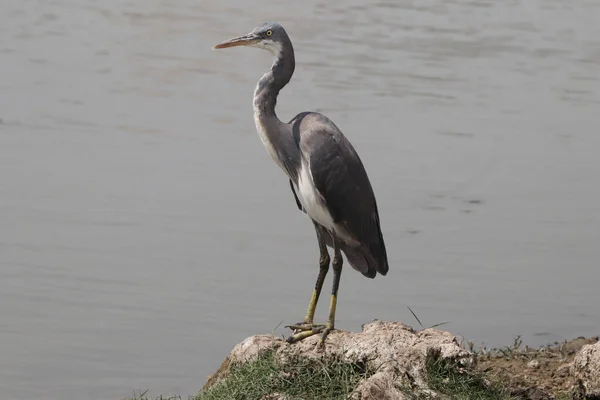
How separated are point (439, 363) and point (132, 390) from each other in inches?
101

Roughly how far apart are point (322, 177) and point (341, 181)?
113mm

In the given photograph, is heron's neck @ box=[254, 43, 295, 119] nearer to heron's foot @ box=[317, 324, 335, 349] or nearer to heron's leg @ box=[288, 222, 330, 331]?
heron's leg @ box=[288, 222, 330, 331]

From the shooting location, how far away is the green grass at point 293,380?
6254 millimetres

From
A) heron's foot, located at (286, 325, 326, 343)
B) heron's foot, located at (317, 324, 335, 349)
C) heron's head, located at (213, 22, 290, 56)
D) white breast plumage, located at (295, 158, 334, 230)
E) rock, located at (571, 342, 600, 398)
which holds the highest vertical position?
heron's head, located at (213, 22, 290, 56)

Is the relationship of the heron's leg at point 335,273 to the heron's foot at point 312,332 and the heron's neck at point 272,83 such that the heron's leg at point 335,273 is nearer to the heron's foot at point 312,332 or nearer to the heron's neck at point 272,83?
the heron's foot at point 312,332

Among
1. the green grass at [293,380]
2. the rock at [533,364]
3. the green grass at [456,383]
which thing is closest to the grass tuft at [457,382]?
the green grass at [456,383]

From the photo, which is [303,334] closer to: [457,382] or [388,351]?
[388,351]

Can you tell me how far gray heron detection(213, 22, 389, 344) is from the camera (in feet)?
22.8

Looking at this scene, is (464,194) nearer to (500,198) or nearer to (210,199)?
(500,198)

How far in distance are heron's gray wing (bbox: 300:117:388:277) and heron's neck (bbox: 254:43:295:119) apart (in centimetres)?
→ 30

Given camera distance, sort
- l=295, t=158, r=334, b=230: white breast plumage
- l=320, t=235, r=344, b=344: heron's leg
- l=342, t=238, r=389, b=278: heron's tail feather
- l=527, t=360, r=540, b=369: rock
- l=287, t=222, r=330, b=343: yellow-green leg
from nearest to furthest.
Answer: l=287, t=222, r=330, b=343: yellow-green leg
l=320, t=235, r=344, b=344: heron's leg
l=295, t=158, r=334, b=230: white breast plumage
l=342, t=238, r=389, b=278: heron's tail feather
l=527, t=360, r=540, b=369: rock

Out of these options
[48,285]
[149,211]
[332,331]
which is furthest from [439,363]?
[149,211]

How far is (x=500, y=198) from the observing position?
1172 cm

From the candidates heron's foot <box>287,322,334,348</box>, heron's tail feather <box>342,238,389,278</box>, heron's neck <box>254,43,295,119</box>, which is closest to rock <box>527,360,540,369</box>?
heron's tail feather <box>342,238,389,278</box>
